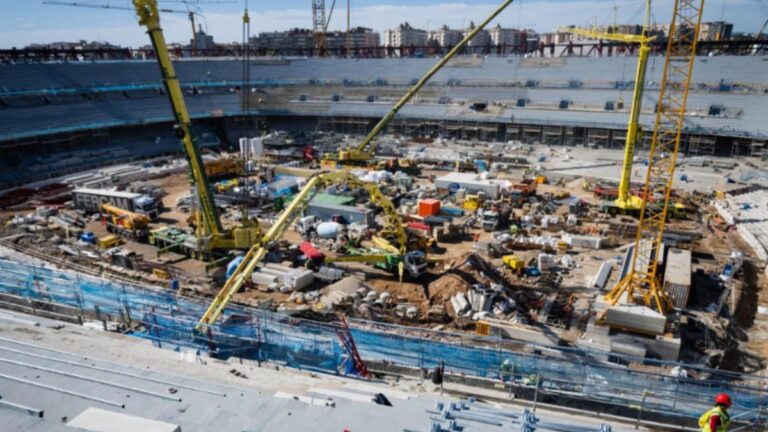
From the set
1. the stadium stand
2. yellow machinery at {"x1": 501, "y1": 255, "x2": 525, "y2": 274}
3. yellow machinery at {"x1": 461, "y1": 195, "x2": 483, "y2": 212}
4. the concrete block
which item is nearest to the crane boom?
yellow machinery at {"x1": 501, "y1": 255, "x2": 525, "y2": 274}

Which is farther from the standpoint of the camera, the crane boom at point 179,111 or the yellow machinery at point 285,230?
the crane boom at point 179,111

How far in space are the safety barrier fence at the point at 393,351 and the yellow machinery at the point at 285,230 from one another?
56 cm

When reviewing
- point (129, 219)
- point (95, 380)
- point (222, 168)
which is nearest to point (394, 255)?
point (95, 380)

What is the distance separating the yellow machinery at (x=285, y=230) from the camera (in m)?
14.5

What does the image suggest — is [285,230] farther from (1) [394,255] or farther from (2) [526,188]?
(2) [526,188]

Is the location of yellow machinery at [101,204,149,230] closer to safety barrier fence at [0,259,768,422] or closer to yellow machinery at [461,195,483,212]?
safety barrier fence at [0,259,768,422]

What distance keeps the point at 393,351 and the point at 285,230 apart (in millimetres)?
6773

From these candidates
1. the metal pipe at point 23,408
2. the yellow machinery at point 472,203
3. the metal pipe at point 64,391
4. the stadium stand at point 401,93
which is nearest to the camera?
the metal pipe at point 23,408

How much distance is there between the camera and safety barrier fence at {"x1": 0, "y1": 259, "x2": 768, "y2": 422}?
10977 millimetres

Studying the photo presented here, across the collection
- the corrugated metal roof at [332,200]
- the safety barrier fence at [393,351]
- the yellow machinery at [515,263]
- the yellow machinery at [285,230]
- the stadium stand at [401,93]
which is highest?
the stadium stand at [401,93]

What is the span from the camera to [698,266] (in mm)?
21719

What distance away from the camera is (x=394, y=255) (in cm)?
2078

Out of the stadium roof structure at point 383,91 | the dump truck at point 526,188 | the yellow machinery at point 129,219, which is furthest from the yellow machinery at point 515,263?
the stadium roof structure at point 383,91

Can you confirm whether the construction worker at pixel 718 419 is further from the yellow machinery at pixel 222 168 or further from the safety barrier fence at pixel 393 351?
the yellow machinery at pixel 222 168
